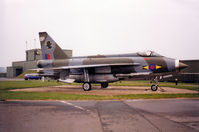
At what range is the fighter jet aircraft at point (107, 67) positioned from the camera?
621 inches

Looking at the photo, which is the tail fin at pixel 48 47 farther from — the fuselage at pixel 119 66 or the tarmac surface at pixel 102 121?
the tarmac surface at pixel 102 121

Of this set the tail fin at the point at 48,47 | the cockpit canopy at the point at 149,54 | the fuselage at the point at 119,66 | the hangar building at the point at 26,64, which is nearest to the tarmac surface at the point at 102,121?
the fuselage at the point at 119,66

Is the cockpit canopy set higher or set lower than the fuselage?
higher

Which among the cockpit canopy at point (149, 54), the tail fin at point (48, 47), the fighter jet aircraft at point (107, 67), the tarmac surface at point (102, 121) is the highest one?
the tail fin at point (48, 47)

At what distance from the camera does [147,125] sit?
5.29 meters

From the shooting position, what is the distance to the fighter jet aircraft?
51.8 ft

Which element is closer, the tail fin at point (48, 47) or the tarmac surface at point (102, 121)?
the tarmac surface at point (102, 121)

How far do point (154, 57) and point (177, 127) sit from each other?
1174cm

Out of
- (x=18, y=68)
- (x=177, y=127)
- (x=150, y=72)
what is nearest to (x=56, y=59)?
(x=150, y=72)

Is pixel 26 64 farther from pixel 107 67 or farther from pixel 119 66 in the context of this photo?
pixel 119 66

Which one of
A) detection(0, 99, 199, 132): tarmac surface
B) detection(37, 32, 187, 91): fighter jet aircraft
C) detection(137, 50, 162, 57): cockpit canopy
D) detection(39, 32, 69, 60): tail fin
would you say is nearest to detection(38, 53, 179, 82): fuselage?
detection(37, 32, 187, 91): fighter jet aircraft

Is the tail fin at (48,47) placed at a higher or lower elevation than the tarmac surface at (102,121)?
higher

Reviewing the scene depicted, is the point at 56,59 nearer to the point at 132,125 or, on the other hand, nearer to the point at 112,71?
the point at 112,71

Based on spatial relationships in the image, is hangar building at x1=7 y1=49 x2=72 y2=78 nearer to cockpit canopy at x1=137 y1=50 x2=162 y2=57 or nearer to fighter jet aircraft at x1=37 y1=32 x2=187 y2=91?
fighter jet aircraft at x1=37 y1=32 x2=187 y2=91
